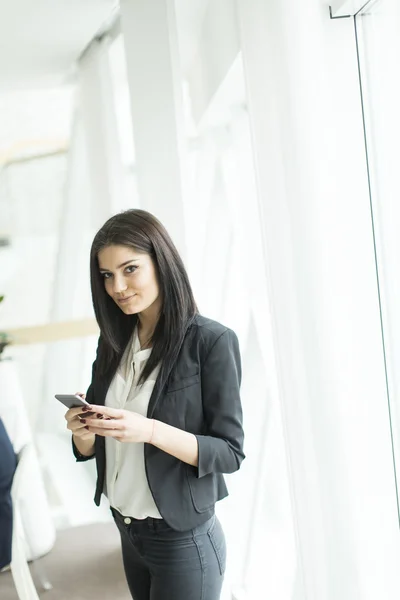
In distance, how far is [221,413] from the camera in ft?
5.77

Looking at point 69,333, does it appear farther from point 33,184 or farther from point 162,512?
point 162,512

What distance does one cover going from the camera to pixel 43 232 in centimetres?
505

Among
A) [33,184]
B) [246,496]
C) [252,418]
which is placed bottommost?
[246,496]

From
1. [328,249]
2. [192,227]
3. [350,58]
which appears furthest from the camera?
[192,227]

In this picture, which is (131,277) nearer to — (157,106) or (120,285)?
(120,285)

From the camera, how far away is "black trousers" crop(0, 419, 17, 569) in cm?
337

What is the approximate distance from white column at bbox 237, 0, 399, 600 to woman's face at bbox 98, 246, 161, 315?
34cm

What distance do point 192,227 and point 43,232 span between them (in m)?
2.25

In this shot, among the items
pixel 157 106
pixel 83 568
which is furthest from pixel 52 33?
pixel 83 568

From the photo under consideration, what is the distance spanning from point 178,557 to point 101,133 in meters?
3.49

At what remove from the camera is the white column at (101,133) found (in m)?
4.57

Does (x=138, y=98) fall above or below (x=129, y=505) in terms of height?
above

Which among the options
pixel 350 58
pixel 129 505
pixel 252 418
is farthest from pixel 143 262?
pixel 252 418

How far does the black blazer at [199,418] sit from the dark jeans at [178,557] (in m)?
0.05
